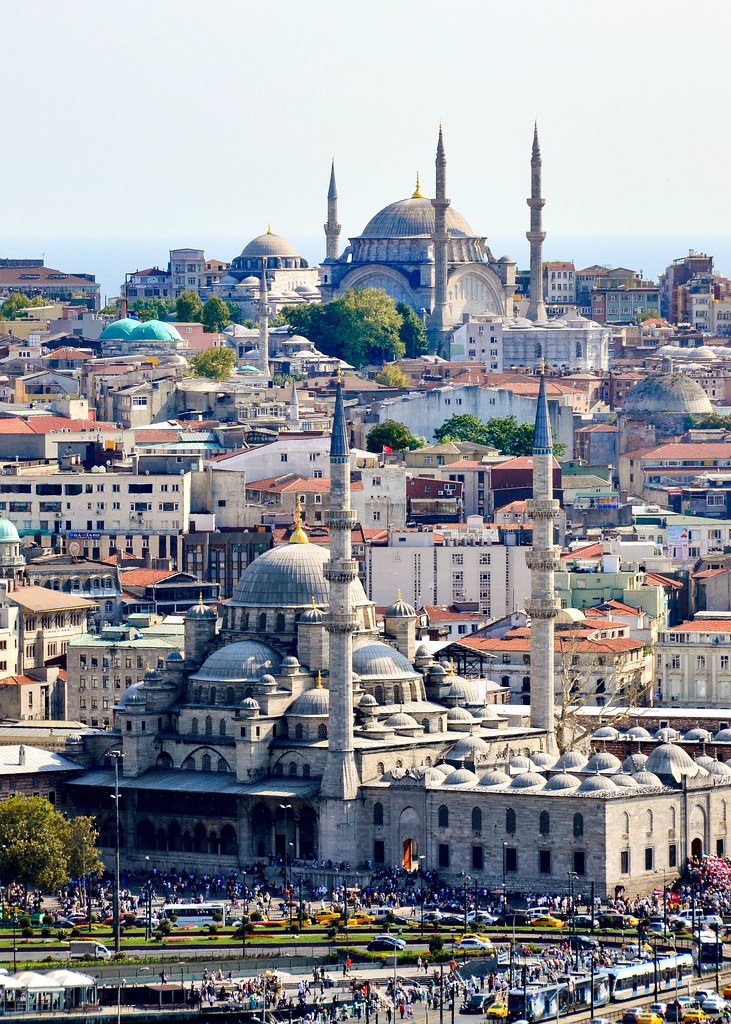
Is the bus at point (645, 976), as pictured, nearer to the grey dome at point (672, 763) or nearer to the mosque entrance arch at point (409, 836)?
the grey dome at point (672, 763)

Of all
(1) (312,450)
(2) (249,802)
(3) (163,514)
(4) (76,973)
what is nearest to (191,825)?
(2) (249,802)

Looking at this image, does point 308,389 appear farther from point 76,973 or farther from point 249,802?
point 76,973

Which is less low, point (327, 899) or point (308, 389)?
point (308, 389)

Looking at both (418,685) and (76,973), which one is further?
(418,685)

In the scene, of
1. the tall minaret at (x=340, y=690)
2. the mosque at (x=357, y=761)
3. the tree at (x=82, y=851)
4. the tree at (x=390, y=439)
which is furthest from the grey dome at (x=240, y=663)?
the tree at (x=390, y=439)

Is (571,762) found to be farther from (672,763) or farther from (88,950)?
(88,950)

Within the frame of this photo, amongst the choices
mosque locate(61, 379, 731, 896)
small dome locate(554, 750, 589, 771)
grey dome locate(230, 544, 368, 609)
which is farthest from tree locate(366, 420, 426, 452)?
small dome locate(554, 750, 589, 771)

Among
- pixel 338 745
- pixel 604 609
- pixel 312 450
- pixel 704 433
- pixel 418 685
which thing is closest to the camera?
pixel 338 745
